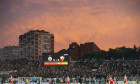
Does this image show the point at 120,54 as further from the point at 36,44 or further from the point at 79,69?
the point at 36,44

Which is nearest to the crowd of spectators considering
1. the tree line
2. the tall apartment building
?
the tree line

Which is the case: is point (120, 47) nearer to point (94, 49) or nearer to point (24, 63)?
point (94, 49)

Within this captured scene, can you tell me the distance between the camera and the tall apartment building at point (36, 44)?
154375 millimetres

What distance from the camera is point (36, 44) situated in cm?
15588

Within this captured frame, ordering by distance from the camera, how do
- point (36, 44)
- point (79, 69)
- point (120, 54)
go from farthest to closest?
1. point (36, 44)
2. point (120, 54)
3. point (79, 69)

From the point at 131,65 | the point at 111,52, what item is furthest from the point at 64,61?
the point at 111,52

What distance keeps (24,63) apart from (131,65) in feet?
150

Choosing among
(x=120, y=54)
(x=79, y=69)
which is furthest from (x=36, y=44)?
(x=79, y=69)

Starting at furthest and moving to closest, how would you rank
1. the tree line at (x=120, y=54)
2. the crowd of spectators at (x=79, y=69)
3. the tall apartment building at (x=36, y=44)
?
the tall apartment building at (x=36, y=44), the tree line at (x=120, y=54), the crowd of spectators at (x=79, y=69)

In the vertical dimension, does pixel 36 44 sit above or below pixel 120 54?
above

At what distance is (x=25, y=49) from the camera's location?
167 m

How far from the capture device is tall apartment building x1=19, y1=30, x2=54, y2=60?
154375mm

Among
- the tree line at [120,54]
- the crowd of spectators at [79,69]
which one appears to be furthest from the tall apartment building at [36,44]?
the crowd of spectators at [79,69]

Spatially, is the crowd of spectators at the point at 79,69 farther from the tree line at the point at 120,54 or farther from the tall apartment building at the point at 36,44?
the tall apartment building at the point at 36,44
